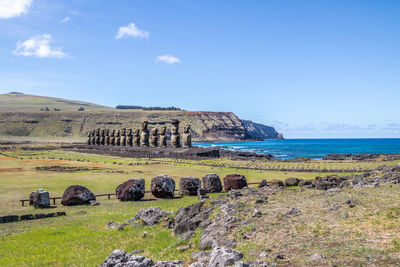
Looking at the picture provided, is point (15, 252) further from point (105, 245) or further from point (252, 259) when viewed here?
point (252, 259)

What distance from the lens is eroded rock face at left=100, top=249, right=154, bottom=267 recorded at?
28.9 feet

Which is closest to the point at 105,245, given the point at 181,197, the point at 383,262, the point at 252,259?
the point at 252,259

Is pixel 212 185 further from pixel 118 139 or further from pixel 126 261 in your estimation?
pixel 118 139

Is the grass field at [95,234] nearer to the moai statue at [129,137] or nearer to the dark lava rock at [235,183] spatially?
the dark lava rock at [235,183]

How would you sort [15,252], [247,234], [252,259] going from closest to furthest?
[252,259] → [247,234] → [15,252]

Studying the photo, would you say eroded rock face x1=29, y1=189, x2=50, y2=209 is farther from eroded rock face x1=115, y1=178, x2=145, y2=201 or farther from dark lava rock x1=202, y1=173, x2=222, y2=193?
dark lava rock x1=202, y1=173, x2=222, y2=193

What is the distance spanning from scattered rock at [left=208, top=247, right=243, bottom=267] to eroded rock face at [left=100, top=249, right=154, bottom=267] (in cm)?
177

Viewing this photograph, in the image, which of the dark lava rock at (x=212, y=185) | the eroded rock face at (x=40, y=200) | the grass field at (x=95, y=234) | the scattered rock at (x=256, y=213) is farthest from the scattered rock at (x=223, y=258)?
the dark lava rock at (x=212, y=185)

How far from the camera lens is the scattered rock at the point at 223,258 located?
25.7ft

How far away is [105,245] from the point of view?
516 inches

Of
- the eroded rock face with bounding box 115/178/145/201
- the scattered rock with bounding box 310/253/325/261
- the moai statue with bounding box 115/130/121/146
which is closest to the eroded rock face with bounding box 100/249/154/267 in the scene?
the scattered rock with bounding box 310/253/325/261

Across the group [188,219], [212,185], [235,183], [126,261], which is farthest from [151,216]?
[235,183]

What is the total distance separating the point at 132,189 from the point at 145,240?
34.2 feet

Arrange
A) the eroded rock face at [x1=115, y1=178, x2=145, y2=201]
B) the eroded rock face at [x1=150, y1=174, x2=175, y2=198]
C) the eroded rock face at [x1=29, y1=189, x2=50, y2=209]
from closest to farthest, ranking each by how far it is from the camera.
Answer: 1. the eroded rock face at [x1=29, y1=189, x2=50, y2=209]
2. the eroded rock face at [x1=115, y1=178, x2=145, y2=201]
3. the eroded rock face at [x1=150, y1=174, x2=175, y2=198]
